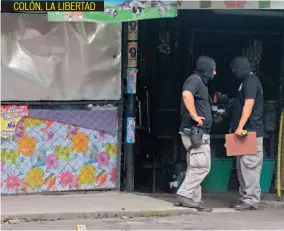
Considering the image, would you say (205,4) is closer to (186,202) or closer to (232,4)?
(232,4)

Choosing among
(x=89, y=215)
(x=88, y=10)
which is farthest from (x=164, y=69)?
(x=89, y=215)

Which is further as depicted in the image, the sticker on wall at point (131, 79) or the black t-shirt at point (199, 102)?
the sticker on wall at point (131, 79)

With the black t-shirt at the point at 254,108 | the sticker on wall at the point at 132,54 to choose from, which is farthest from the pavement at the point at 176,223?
the sticker on wall at the point at 132,54

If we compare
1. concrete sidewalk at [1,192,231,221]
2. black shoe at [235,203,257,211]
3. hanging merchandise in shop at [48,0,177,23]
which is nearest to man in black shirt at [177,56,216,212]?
concrete sidewalk at [1,192,231,221]

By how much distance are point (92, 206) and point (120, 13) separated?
253 cm

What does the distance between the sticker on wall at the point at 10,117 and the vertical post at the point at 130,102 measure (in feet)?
4.87

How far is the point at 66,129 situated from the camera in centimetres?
834

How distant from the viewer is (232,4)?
7.76 m

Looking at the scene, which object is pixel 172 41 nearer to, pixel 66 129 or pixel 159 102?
pixel 159 102

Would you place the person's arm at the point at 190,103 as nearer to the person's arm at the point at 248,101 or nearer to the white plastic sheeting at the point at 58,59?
the person's arm at the point at 248,101

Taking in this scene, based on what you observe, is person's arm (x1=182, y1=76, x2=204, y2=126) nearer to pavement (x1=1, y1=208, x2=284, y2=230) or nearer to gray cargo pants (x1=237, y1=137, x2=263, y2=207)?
gray cargo pants (x1=237, y1=137, x2=263, y2=207)

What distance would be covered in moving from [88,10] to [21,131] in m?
1.93

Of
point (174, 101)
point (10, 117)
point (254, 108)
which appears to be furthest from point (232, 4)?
point (10, 117)

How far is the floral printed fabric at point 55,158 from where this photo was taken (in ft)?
26.7
